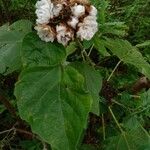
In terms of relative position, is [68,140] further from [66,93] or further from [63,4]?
[63,4]

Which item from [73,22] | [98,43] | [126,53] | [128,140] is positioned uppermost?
[73,22]

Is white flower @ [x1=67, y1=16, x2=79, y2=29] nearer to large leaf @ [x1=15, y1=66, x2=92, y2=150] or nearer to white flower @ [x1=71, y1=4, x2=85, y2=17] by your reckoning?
white flower @ [x1=71, y1=4, x2=85, y2=17]

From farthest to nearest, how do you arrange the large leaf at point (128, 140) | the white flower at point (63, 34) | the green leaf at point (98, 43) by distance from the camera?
1. the large leaf at point (128, 140)
2. the green leaf at point (98, 43)
3. the white flower at point (63, 34)

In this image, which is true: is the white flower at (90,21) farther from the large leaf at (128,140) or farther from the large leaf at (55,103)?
the large leaf at (128,140)

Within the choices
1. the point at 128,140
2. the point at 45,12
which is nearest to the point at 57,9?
the point at 45,12

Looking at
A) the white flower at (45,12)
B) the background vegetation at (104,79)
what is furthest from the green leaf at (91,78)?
the white flower at (45,12)

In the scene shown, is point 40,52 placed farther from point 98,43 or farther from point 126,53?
point 126,53

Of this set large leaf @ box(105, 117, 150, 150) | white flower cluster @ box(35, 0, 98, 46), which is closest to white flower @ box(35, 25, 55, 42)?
white flower cluster @ box(35, 0, 98, 46)
